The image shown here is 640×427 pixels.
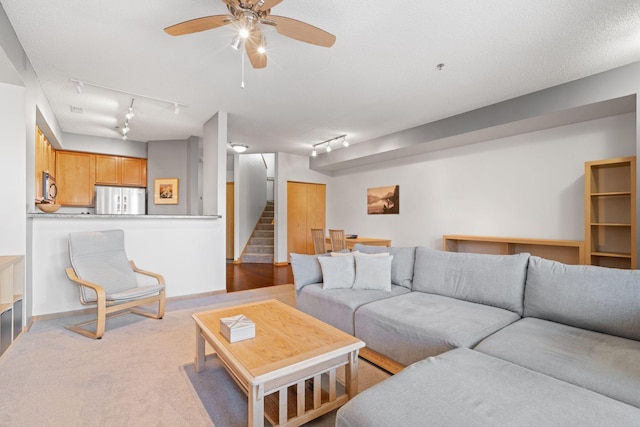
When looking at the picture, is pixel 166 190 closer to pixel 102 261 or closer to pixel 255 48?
pixel 102 261

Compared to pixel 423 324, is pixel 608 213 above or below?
above

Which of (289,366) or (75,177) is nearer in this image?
(289,366)

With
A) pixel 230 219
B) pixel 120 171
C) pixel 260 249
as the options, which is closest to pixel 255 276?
pixel 260 249

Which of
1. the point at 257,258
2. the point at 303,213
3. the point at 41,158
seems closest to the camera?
the point at 41,158

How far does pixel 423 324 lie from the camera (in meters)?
1.91

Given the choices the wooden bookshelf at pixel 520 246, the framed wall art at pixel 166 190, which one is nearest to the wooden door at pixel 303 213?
the framed wall art at pixel 166 190

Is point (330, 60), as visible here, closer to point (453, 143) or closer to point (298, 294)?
point (298, 294)

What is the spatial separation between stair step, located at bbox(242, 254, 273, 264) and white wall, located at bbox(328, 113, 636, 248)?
2605 mm

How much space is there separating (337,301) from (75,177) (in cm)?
576

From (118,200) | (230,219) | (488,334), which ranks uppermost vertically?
(118,200)

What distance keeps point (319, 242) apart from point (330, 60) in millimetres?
3451

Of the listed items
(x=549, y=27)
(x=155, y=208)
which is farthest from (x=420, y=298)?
(x=155, y=208)

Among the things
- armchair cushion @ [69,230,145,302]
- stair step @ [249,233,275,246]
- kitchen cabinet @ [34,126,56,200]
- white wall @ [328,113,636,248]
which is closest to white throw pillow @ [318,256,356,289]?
armchair cushion @ [69,230,145,302]

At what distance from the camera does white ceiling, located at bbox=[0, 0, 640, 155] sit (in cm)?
214
